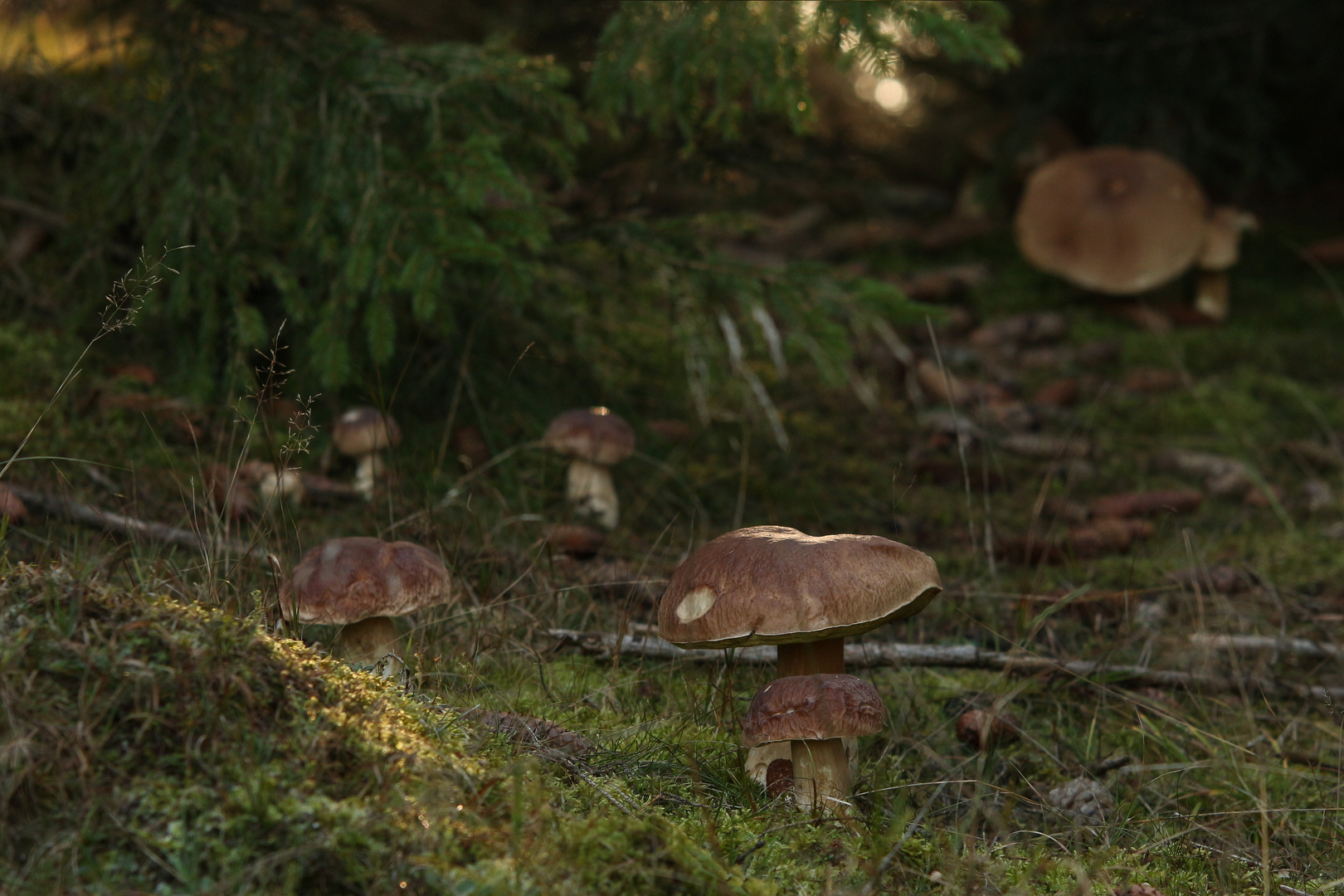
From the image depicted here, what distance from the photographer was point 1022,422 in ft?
18.0

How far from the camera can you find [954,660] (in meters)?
2.86

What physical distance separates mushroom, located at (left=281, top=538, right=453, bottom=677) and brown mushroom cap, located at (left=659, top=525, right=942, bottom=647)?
1.95 ft

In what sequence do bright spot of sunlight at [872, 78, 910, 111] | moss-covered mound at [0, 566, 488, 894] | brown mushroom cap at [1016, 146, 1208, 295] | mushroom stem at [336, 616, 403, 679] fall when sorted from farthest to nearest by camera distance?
bright spot of sunlight at [872, 78, 910, 111], brown mushroom cap at [1016, 146, 1208, 295], mushroom stem at [336, 616, 403, 679], moss-covered mound at [0, 566, 488, 894]

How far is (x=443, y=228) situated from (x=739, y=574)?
6.21 ft

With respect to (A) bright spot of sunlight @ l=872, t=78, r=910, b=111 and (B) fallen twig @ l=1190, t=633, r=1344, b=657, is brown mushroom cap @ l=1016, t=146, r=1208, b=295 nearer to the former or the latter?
(A) bright spot of sunlight @ l=872, t=78, r=910, b=111

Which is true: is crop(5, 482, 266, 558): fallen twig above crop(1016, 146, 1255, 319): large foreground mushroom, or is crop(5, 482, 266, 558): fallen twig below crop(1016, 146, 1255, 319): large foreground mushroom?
below

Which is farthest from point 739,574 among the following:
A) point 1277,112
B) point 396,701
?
point 1277,112

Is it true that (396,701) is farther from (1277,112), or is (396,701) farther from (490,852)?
(1277,112)

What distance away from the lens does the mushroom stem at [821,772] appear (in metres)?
2.05

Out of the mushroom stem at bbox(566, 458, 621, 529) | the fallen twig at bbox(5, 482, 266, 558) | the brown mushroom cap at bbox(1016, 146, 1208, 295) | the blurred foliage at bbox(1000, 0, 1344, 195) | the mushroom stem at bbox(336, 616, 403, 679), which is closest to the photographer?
the mushroom stem at bbox(336, 616, 403, 679)

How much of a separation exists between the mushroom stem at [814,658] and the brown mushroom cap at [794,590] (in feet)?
0.29

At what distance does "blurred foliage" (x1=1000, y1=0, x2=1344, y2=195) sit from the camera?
271 inches

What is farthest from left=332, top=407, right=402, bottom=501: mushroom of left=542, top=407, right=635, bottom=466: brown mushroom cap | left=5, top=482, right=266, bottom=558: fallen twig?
left=5, top=482, right=266, bottom=558: fallen twig

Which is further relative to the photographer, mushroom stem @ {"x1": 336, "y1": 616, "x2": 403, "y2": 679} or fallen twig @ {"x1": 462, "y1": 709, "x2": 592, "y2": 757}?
mushroom stem @ {"x1": 336, "y1": 616, "x2": 403, "y2": 679}
